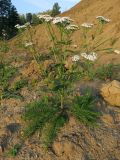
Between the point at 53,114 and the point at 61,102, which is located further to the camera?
the point at 61,102

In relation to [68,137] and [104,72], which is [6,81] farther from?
[68,137]

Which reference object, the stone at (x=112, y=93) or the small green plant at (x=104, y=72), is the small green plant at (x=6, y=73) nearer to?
the small green plant at (x=104, y=72)

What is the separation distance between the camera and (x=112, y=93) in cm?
752

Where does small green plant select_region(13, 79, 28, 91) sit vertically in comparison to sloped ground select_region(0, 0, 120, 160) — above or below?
above

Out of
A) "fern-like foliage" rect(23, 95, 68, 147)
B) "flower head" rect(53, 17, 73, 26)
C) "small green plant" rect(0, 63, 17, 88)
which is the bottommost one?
"fern-like foliage" rect(23, 95, 68, 147)

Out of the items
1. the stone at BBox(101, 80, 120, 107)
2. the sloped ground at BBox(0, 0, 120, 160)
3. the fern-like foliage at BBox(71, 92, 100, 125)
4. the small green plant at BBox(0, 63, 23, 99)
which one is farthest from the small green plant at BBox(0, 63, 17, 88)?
the stone at BBox(101, 80, 120, 107)

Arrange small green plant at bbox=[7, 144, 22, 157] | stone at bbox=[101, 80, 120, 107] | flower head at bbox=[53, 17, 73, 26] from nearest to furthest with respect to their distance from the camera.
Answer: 1. small green plant at bbox=[7, 144, 22, 157]
2. flower head at bbox=[53, 17, 73, 26]
3. stone at bbox=[101, 80, 120, 107]

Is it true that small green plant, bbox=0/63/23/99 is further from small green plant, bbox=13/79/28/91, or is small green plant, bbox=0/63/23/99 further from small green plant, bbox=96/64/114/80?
small green plant, bbox=96/64/114/80

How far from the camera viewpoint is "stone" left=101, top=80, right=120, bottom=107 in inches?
296

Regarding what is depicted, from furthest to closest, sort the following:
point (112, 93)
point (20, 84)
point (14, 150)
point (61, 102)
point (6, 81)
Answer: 1. point (6, 81)
2. point (20, 84)
3. point (112, 93)
4. point (61, 102)
5. point (14, 150)

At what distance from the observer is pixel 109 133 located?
6.82 m

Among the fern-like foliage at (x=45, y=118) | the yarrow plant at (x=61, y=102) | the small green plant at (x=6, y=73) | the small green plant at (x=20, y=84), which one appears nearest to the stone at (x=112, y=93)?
A: the yarrow plant at (x=61, y=102)

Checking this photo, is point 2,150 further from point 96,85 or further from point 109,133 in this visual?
point 96,85

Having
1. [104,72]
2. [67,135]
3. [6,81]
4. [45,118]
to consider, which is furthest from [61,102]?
[104,72]
